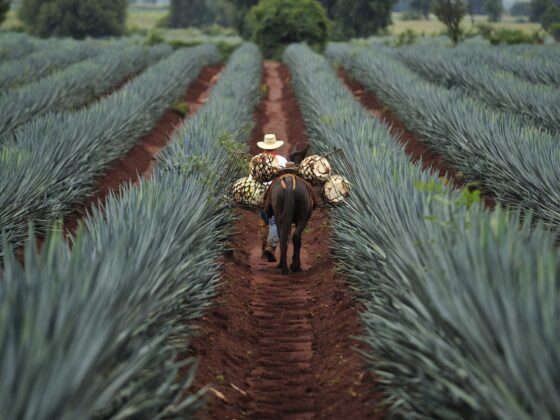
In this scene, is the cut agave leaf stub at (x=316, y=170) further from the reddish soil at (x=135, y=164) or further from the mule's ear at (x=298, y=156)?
the reddish soil at (x=135, y=164)

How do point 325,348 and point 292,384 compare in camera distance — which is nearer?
point 292,384

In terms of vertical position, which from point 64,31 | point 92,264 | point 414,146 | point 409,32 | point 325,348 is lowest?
point 64,31

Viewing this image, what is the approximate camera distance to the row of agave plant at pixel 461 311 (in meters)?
4.04

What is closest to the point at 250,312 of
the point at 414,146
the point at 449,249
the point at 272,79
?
the point at 449,249

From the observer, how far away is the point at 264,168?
33.2 ft

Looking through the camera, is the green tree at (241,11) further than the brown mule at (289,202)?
Yes

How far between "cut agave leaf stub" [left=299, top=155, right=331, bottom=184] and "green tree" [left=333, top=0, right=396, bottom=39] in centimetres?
6514

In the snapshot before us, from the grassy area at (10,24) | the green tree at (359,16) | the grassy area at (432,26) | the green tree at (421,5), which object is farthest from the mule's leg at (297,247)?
the green tree at (421,5)

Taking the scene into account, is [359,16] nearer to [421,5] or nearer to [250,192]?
[250,192]

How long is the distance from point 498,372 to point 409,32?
51.9 m

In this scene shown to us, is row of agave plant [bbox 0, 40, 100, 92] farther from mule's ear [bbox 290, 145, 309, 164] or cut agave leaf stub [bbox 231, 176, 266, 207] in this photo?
mule's ear [bbox 290, 145, 309, 164]

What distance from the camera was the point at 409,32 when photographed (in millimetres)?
54250

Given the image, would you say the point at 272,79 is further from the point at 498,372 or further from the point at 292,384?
the point at 498,372

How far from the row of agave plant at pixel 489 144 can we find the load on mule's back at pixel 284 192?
229 centimetres
